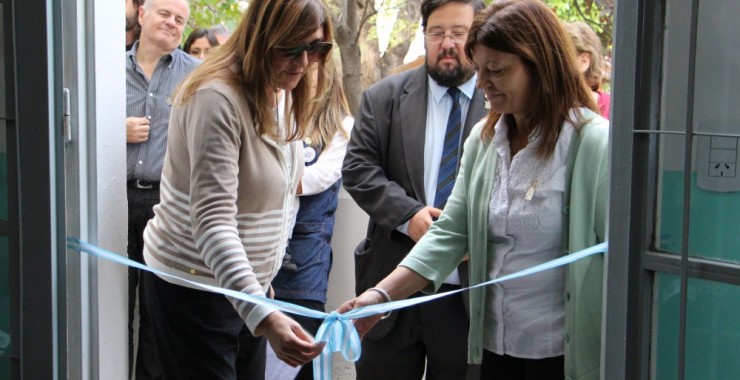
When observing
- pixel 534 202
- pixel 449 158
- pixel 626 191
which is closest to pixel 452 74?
pixel 449 158

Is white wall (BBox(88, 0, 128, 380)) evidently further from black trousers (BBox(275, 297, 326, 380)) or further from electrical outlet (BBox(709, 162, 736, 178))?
electrical outlet (BBox(709, 162, 736, 178))

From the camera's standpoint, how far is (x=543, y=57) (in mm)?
2922

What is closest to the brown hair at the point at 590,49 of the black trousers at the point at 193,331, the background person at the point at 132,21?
the black trousers at the point at 193,331

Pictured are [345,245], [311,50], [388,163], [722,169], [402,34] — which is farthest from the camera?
[402,34]

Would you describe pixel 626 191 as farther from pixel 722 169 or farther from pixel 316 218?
pixel 316 218

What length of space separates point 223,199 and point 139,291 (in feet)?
7.75

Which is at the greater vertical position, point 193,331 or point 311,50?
point 311,50

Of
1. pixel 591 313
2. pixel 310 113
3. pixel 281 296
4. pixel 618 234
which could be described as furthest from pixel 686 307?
pixel 281 296

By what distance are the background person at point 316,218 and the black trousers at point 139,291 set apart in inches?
28.6

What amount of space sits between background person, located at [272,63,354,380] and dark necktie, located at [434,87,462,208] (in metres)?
0.86

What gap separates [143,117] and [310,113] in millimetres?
1865

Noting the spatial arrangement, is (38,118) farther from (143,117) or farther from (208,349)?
(143,117)

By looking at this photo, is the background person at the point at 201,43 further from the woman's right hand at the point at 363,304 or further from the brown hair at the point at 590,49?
the woman's right hand at the point at 363,304

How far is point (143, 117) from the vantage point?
5.05 meters
